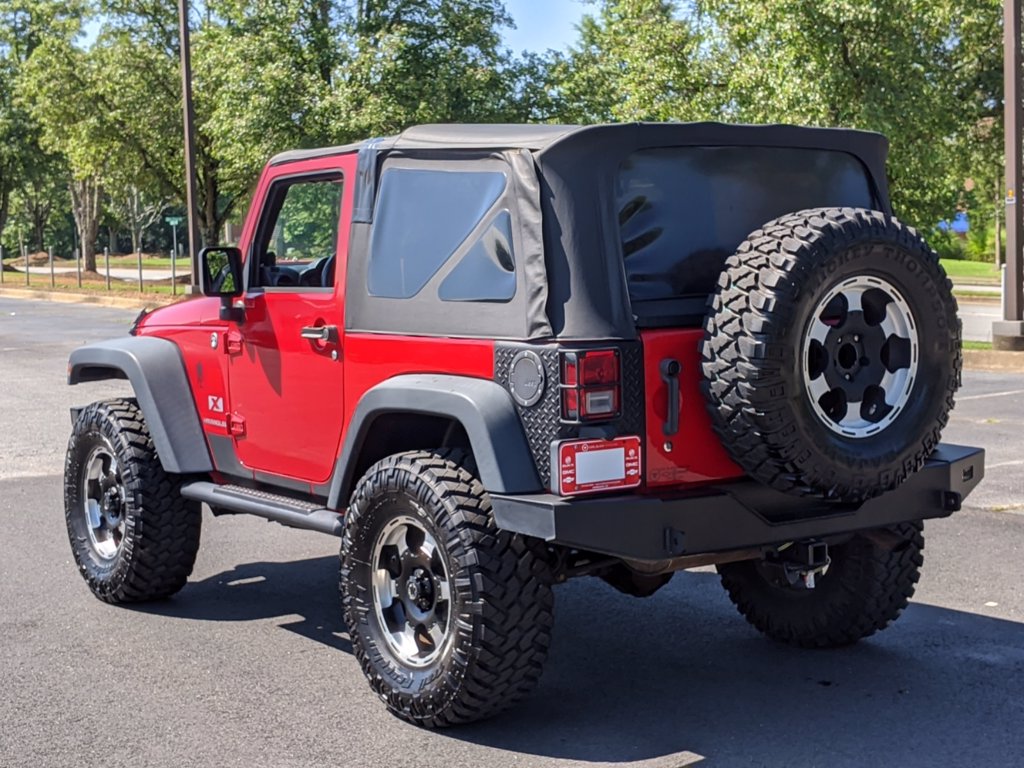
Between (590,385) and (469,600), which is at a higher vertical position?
(590,385)

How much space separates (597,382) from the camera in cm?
436

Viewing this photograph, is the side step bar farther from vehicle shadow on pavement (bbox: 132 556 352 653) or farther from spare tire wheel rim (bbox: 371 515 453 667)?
vehicle shadow on pavement (bbox: 132 556 352 653)

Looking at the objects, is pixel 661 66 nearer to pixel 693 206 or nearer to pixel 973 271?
pixel 693 206

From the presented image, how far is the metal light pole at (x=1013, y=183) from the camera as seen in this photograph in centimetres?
1686

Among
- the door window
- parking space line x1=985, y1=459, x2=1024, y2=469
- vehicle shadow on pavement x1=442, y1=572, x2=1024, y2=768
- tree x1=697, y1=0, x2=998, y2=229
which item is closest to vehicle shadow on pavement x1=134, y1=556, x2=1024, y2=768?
vehicle shadow on pavement x1=442, y1=572, x2=1024, y2=768

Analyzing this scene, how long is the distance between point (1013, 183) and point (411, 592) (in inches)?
565

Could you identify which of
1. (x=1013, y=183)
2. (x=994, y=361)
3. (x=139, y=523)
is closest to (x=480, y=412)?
(x=139, y=523)

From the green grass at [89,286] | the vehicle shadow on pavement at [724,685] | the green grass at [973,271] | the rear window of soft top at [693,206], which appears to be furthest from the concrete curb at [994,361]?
the green grass at [973,271]

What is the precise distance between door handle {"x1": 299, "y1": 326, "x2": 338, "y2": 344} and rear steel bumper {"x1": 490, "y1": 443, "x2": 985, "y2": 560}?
1196mm

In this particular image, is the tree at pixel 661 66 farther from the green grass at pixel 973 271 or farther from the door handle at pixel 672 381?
the door handle at pixel 672 381

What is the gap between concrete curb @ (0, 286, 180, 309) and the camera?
3316 cm

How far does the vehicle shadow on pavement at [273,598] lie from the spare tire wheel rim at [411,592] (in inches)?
33.1

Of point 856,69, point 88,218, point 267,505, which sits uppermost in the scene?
point 856,69

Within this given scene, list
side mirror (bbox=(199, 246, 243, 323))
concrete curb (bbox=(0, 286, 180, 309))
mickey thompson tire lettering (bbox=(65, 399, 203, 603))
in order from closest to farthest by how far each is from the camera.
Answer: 1. side mirror (bbox=(199, 246, 243, 323))
2. mickey thompson tire lettering (bbox=(65, 399, 203, 603))
3. concrete curb (bbox=(0, 286, 180, 309))
